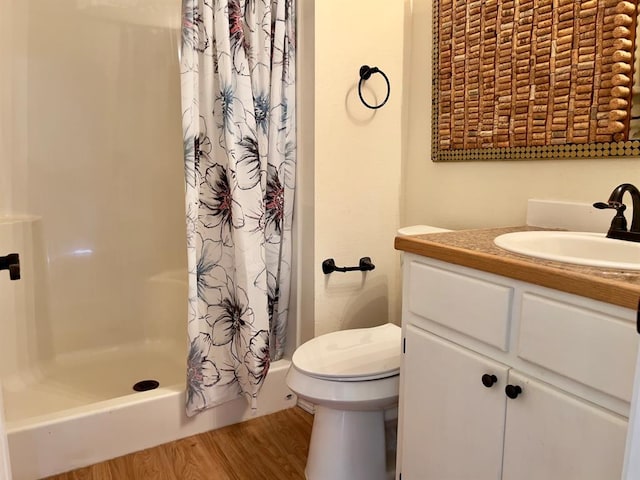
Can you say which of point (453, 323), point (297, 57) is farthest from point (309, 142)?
point (453, 323)

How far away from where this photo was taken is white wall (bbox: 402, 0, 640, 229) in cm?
142

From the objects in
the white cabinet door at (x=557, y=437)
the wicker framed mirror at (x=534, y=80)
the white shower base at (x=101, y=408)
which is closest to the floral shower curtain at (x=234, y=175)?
the white shower base at (x=101, y=408)

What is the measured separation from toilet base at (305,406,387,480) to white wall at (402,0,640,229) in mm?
863

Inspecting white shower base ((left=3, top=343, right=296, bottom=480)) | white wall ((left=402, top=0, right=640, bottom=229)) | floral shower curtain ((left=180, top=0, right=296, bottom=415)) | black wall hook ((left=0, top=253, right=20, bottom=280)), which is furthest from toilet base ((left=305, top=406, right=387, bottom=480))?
black wall hook ((left=0, top=253, right=20, bottom=280))

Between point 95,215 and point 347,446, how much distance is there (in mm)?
1672

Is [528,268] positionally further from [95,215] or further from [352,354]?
[95,215]

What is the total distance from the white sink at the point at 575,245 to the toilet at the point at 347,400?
22.3 inches

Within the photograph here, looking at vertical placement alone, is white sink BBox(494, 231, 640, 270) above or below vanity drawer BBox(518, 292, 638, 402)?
above

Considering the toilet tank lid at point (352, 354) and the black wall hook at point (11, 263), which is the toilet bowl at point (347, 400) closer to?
the toilet tank lid at point (352, 354)

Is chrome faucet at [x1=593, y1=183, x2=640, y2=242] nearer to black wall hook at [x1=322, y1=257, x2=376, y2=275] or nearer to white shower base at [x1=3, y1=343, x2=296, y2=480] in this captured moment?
black wall hook at [x1=322, y1=257, x2=376, y2=275]

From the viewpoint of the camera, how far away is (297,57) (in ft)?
6.33

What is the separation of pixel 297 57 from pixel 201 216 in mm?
777

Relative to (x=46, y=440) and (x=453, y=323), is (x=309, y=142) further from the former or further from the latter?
(x=46, y=440)

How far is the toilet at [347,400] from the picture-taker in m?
1.46
